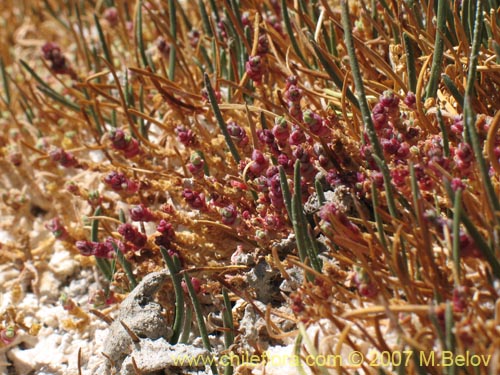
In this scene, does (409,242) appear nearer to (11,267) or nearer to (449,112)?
(449,112)

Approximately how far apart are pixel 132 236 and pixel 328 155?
0.49 metres

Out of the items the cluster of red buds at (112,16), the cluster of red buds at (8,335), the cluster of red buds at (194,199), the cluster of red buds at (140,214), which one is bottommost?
the cluster of red buds at (8,335)

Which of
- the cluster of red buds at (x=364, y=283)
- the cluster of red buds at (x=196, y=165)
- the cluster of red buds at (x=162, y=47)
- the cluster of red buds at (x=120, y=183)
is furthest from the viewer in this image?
the cluster of red buds at (x=162, y=47)

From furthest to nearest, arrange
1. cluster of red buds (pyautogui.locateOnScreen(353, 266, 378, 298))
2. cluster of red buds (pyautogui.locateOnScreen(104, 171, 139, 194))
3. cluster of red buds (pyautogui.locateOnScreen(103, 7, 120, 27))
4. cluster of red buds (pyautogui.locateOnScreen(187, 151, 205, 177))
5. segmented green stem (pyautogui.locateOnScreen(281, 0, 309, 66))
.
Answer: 1. cluster of red buds (pyautogui.locateOnScreen(103, 7, 120, 27))
2. segmented green stem (pyautogui.locateOnScreen(281, 0, 309, 66))
3. cluster of red buds (pyautogui.locateOnScreen(104, 171, 139, 194))
4. cluster of red buds (pyautogui.locateOnScreen(187, 151, 205, 177))
5. cluster of red buds (pyautogui.locateOnScreen(353, 266, 378, 298))

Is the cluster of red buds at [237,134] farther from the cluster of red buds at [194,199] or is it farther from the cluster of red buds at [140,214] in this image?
the cluster of red buds at [140,214]

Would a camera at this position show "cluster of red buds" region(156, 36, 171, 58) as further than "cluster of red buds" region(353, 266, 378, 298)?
Yes

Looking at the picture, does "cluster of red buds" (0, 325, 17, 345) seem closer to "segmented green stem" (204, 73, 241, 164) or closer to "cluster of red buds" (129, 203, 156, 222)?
"cluster of red buds" (129, 203, 156, 222)

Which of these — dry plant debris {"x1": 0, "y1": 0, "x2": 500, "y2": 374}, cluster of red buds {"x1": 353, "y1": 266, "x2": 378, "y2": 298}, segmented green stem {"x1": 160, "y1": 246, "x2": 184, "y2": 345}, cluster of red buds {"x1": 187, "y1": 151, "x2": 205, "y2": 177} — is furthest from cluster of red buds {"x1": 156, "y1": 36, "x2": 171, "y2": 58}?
cluster of red buds {"x1": 353, "y1": 266, "x2": 378, "y2": 298}

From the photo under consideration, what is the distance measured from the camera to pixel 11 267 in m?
1.85

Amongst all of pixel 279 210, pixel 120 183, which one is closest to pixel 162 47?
pixel 120 183

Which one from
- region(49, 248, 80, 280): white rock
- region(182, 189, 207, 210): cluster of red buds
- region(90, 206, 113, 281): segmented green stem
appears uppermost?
region(182, 189, 207, 210): cluster of red buds

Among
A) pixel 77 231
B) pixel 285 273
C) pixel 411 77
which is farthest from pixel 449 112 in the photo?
pixel 77 231

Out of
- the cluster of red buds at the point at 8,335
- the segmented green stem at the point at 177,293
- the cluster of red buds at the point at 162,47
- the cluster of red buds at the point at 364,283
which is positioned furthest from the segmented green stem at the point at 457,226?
the cluster of red buds at the point at 162,47

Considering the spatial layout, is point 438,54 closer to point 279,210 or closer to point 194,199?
point 279,210
